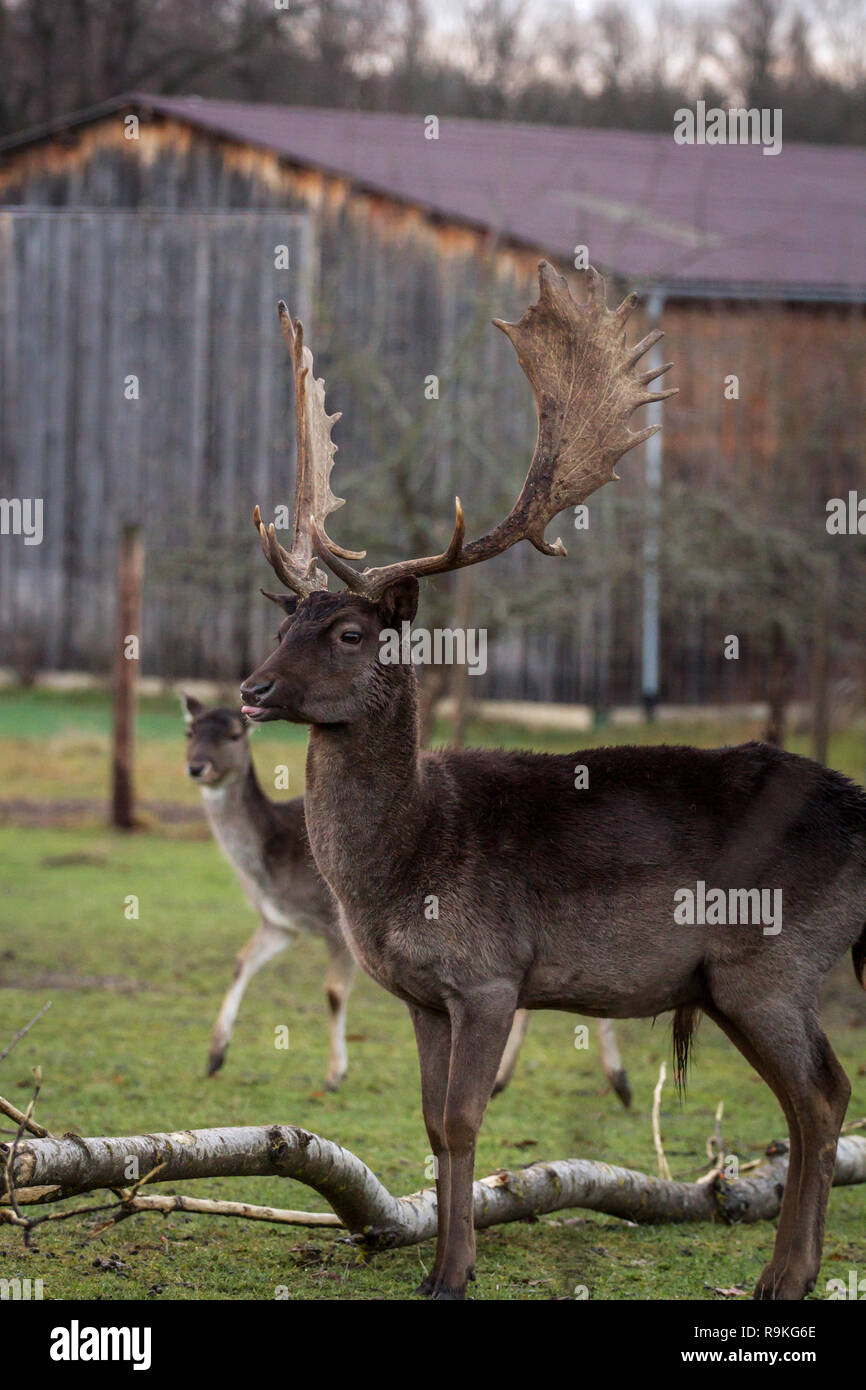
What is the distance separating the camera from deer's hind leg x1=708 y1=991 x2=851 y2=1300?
5312 millimetres

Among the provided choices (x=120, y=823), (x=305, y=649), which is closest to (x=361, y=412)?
(x=120, y=823)

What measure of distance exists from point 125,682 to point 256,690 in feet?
33.7

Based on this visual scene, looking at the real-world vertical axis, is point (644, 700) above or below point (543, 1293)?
above

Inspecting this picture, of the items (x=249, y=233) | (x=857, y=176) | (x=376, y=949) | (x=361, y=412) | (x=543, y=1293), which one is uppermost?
(x=857, y=176)

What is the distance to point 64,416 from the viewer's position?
821 inches

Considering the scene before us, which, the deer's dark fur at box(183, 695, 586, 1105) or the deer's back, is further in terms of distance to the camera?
the deer's dark fur at box(183, 695, 586, 1105)

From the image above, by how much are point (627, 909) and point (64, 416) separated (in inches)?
667

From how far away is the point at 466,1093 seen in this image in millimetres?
5215

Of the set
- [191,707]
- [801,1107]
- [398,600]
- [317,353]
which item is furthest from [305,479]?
[317,353]

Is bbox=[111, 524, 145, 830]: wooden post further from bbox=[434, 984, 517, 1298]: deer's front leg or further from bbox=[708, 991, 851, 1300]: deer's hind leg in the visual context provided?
bbox=[708, 991, 851, 1300]: deer's hind leg

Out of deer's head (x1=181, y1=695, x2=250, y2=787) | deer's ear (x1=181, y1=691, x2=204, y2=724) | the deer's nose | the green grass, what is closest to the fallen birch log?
the deer's nose

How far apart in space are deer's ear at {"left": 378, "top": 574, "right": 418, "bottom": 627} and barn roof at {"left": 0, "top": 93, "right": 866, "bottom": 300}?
13423mm
